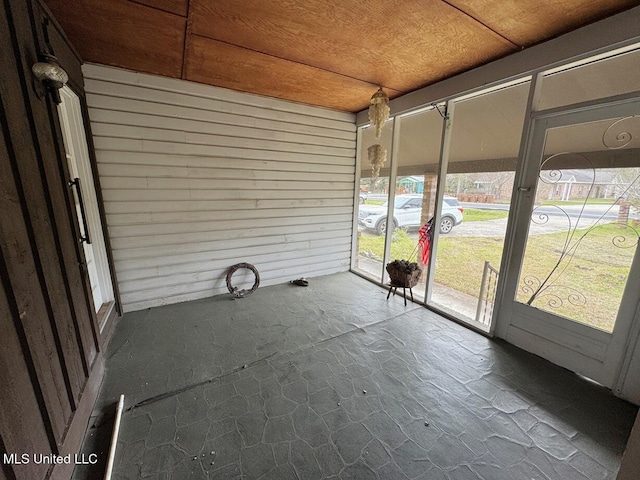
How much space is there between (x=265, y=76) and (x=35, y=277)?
8.94ft

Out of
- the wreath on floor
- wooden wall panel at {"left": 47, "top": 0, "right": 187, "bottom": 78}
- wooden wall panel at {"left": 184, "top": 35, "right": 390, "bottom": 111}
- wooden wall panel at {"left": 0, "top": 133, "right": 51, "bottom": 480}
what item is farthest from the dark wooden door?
the wreath on floor

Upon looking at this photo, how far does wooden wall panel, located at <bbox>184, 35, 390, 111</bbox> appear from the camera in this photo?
237 cm

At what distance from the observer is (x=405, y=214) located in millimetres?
4395

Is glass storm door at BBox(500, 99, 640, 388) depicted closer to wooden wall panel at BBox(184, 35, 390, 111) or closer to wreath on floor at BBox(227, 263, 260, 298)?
wooden wall panel at BBox(184, 35, 390, 111)

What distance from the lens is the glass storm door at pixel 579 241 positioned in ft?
6.07

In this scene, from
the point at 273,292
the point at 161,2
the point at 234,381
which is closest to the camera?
the point at 161,2

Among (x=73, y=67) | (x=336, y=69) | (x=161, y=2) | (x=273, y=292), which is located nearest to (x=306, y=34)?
(x=336, y=69)

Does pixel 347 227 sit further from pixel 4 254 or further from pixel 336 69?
pixel 4 254

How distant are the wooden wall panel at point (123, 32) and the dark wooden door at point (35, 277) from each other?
21 cm

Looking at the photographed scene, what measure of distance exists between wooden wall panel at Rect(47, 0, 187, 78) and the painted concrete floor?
275cm

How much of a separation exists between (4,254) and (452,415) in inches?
102

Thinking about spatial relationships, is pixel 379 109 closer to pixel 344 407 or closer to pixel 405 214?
pixel 405 214

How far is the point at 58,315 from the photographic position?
1421mm
